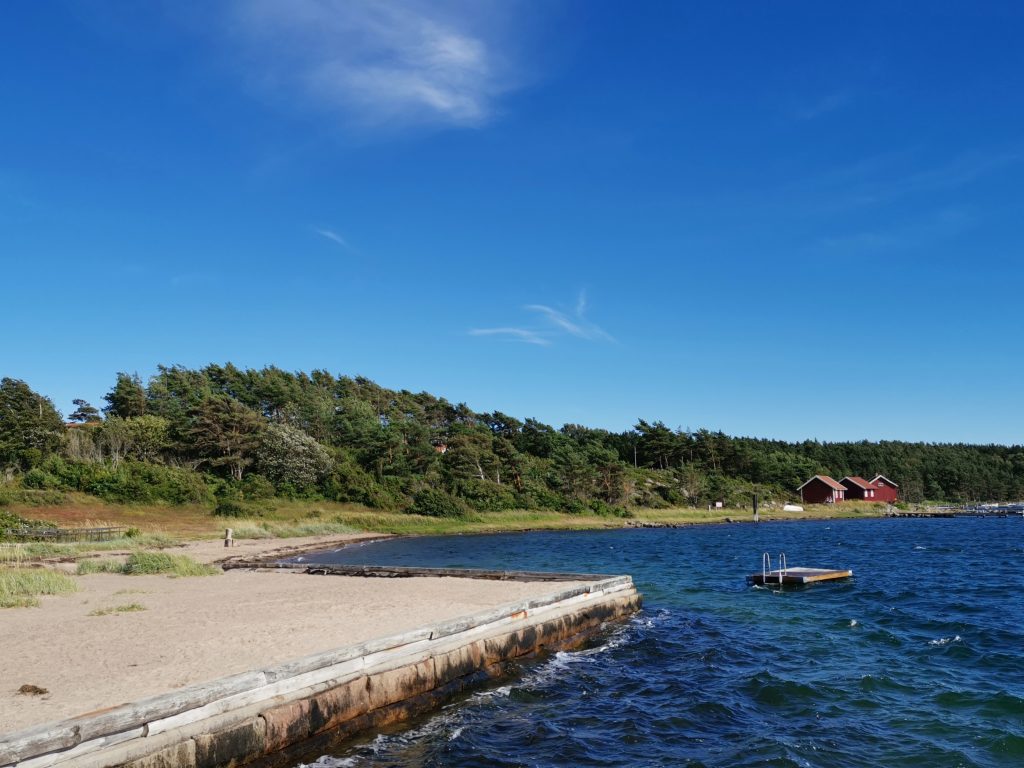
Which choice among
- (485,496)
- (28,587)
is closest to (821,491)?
(485,496)

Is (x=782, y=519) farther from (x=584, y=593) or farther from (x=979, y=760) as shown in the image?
(x=979, y=760)

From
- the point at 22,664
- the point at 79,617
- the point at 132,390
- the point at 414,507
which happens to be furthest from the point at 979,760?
the point at 132,390

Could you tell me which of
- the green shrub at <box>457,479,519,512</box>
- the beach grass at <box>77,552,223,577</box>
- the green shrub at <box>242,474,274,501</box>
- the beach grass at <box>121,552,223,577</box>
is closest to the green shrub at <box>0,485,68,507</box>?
the green shrub at <box>242,474,274,501</box>

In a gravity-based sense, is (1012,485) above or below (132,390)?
below

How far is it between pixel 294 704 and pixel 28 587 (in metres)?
13.2

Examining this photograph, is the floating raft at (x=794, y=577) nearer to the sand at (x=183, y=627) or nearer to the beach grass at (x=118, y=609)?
the sand at (x=183, y=627)

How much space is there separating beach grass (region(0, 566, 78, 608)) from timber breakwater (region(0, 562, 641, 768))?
10.6 meters

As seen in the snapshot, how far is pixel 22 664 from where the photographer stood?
32.5ft

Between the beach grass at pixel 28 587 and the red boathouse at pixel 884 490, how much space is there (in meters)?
116

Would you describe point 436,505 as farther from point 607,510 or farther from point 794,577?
point 794,577

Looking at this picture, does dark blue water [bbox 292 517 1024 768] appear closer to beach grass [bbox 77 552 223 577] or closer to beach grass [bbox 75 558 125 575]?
beach grass [bbox 77 552 223 577]

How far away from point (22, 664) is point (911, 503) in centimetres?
12922

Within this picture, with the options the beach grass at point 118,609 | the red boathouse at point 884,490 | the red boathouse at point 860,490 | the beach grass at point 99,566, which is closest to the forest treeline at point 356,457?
the red boathouse at point 860,490

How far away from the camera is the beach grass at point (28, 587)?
16031 millimetres
